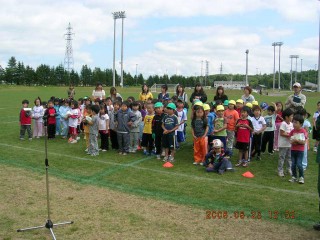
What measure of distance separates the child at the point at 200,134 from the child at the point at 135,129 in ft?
6.33

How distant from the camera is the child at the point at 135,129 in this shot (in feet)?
33.7

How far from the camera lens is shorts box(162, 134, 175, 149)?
30.7ft

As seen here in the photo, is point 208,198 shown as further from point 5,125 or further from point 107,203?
point 5,125

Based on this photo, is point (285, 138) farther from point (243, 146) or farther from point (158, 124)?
point (158, 124)

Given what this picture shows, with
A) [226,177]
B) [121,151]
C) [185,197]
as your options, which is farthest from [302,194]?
[121,151]

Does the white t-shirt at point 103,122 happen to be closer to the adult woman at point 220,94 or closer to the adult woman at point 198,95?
the adult woman at point 198,95

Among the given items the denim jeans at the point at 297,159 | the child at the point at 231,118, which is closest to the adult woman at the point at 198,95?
the child at the point at 231,118

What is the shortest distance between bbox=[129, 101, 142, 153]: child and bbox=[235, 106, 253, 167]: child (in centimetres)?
304

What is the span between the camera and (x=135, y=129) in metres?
10.3

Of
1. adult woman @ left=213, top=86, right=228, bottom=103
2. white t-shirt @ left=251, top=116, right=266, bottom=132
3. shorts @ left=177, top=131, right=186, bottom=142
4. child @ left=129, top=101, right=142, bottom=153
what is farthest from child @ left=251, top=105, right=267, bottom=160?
child @ left=129, top=101, right=142, bottom=153

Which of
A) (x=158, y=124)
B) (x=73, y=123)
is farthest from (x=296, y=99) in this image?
(x=73, y=123)

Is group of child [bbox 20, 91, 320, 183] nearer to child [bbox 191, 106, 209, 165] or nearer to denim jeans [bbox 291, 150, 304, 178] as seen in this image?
child [bbox 191, 106, 209, 165]

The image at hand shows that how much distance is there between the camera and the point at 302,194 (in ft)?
21.9

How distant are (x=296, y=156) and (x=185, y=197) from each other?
263cm
